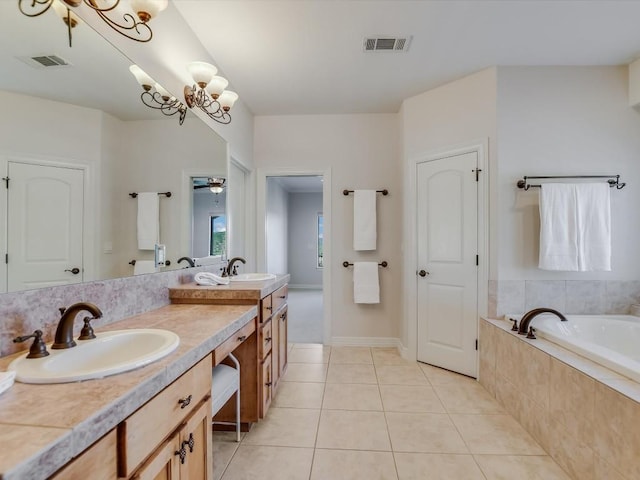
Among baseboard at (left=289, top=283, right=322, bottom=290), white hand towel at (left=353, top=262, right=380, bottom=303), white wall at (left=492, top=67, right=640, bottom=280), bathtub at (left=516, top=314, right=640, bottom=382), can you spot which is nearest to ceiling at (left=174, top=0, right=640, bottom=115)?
white wall at (left=492, top=67, right=640, bottom=280)

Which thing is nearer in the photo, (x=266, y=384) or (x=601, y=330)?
(x=266, y=384)

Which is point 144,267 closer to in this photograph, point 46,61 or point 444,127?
point 46,61

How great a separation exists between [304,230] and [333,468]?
6.54 meters

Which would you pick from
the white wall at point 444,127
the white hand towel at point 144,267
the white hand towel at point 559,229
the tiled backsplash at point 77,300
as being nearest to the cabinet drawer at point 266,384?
the tiled backsplash at point 77,300

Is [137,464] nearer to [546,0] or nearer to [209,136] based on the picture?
[209,136]

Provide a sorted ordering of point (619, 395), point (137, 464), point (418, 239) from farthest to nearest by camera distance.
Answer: point (418, 239) → point (619, 395) → point (137, 464)

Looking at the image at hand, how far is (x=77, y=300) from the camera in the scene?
120 cm

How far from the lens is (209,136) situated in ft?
7.55

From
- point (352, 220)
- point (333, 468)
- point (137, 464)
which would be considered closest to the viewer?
point (137, 464)

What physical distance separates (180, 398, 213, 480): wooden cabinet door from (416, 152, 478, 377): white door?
2264mm

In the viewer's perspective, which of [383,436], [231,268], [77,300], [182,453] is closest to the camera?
[182,453]

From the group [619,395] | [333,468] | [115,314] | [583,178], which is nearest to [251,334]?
[115,314]

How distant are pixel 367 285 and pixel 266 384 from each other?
1.64 m

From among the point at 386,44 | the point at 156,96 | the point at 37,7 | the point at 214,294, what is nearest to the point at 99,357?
the point at 214,294
